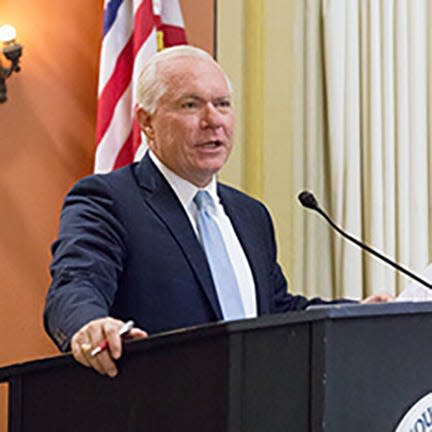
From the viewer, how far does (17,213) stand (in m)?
4.55

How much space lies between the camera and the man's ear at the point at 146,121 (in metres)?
3.31

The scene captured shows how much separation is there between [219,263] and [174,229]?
0.16 meters

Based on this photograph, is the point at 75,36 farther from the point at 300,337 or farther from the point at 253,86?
the point at 300,337

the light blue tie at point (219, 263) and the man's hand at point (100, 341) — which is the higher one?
the light blue tie at point (219, 263)

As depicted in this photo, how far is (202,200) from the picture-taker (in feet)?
10.6

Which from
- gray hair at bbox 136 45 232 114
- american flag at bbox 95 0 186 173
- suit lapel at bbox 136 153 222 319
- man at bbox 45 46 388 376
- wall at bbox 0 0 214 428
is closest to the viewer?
man at bbox 45 46 388 376

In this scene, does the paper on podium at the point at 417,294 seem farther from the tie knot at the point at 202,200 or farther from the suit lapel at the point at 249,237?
the tie knot at the point at 202,200

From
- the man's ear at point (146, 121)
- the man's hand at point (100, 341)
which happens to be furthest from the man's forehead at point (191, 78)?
the man's hand at point (100, 341)

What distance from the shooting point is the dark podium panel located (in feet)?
6.33

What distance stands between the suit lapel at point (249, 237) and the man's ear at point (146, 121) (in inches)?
10.4

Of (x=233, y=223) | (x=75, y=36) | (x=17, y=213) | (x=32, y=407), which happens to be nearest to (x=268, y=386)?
(x=32, y=407)

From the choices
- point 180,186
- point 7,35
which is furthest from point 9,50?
point 180,186

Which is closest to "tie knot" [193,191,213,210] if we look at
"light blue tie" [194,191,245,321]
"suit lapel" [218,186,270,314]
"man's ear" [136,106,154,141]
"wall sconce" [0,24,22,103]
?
"light blue tie" [194,191,245,321]

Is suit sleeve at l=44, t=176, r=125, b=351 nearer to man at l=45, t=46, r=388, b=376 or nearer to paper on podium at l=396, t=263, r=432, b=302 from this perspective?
man at l=45, t=46, r=388, b=376
